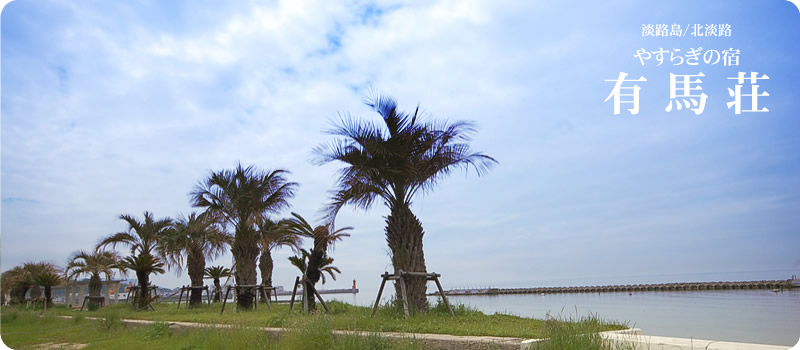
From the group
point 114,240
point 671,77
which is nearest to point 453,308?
point 671,77

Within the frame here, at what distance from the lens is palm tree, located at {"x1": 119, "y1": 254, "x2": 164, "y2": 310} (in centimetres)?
2211

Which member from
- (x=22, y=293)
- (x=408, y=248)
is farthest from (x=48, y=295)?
(x=408, y=248)

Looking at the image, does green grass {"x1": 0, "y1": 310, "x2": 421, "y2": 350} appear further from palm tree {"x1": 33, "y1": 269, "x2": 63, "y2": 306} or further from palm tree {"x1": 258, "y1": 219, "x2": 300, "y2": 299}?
palm tree {"x1": 33, "y1": 269, "x2": 63, "y2": 306}

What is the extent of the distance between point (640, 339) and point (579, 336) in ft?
3.31

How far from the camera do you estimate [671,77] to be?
11461 millimetres

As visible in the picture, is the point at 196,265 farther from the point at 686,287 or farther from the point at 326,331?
the point at 686,287

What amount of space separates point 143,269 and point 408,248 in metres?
15.2

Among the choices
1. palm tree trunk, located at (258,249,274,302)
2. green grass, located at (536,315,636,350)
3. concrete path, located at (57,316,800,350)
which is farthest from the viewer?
palm tree trunk, located at (258,249,274,302)

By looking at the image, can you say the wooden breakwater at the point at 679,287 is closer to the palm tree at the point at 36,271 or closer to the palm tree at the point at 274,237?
the palm tree at the point at 274,237

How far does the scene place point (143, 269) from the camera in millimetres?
22594

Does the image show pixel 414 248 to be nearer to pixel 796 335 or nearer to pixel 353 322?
pixel 353 322

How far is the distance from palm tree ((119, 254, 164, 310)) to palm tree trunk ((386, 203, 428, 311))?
559 inches

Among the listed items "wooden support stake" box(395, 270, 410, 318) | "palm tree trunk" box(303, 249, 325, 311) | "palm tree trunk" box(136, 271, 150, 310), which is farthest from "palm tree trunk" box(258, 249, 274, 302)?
"wooden support stake" box(395, 270, 410, 318)

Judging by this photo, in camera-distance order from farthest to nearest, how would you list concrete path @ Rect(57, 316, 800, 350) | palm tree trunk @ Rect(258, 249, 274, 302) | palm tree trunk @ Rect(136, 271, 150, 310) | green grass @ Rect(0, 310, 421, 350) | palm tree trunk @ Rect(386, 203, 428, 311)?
palm tree trunk @ Rect(258, 249, 274, 302) < palm tree trunk @ Rect(136, 271, 150, 310) < palm tree trunk @ Rect(386, 203, 428, 311) < green grass @ Rect(0, 310, 421, 350) < concrete path @ Rect(57, 316, 800, 350)
